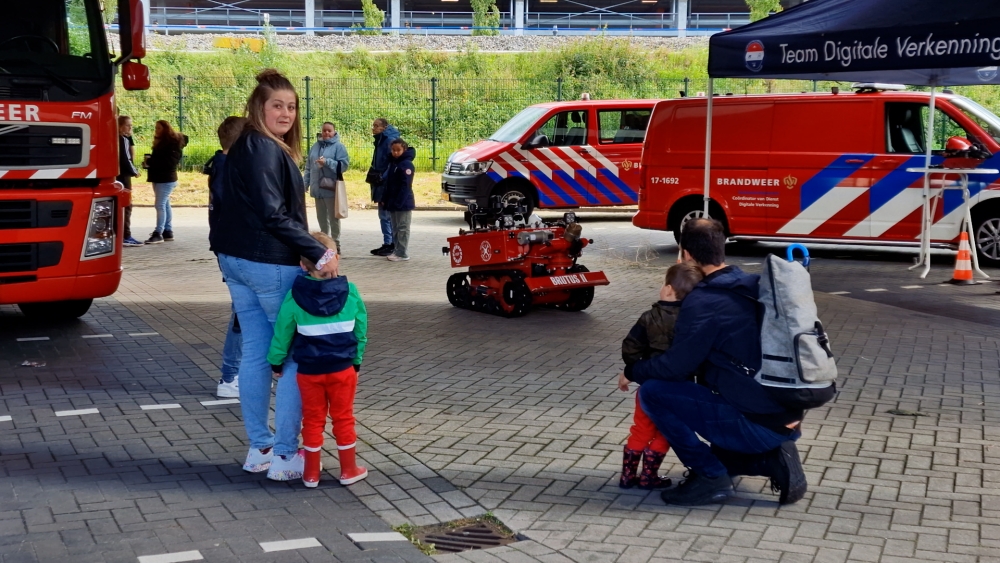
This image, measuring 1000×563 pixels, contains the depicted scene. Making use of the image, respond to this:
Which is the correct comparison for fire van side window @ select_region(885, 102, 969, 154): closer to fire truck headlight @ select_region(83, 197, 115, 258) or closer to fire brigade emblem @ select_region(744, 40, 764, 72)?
fire brigade emblem @ select_region(744, 40, 764, 72)

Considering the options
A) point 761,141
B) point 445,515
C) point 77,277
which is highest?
point 761,141

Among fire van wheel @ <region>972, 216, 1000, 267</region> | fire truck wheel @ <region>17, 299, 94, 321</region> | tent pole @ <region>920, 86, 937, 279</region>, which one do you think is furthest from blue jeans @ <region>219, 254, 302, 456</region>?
fire van wheel @ <region>972, 216, 1000, 267</region>

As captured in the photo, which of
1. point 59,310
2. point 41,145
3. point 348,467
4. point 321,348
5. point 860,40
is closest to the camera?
point 321,348

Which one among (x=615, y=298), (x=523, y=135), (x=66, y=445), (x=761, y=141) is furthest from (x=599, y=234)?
(x=66, y=445)

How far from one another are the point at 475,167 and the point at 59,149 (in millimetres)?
10347

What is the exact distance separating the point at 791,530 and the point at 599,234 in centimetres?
1294

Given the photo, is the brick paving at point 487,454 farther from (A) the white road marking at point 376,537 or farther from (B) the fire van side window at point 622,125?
(B) the fire van side window at point 622,125

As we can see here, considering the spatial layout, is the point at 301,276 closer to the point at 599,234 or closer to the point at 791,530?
the point at 791,530

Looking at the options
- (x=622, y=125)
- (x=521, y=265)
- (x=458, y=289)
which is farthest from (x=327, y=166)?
(x=622, y=125)

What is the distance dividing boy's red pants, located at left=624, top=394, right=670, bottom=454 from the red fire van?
1312cm

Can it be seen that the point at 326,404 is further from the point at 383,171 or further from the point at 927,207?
the point at 383,171

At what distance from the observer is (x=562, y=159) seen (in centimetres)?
1856

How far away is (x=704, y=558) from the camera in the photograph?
177 inches

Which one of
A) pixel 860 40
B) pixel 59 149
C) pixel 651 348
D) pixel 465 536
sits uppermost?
pixel 860 40
